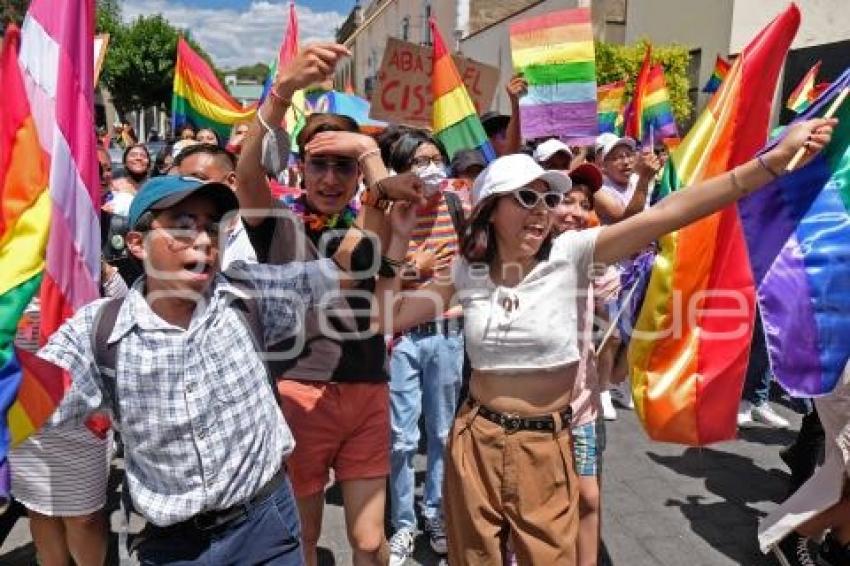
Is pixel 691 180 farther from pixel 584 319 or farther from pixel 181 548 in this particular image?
pixel 181 548

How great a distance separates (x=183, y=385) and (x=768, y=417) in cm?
466

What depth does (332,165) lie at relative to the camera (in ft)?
8.27

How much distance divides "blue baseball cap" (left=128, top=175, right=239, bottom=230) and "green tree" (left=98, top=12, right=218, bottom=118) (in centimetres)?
3950

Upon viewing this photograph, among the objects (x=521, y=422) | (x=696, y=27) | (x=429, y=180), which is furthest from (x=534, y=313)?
(x=696, y=27)

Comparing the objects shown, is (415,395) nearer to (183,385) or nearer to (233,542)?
(233,542)

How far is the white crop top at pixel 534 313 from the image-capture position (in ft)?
7.65

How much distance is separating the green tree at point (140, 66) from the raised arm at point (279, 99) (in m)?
39.2

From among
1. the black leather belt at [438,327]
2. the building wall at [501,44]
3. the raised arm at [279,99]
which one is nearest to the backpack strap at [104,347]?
the raised arm at [279,99]

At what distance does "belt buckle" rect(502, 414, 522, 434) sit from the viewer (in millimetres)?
2316

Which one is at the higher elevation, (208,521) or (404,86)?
(404,86)

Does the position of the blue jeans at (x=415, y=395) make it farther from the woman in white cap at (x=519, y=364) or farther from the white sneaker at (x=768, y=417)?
the white sneaker at (x=768, y=417)

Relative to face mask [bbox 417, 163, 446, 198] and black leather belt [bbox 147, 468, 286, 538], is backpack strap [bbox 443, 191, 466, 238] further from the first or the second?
black leather belt [bbox 147, 468, 286, 538]

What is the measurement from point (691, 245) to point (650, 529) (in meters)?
1.73

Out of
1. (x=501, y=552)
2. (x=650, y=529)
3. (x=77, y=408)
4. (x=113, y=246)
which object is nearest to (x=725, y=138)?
(x=501, y=552)
